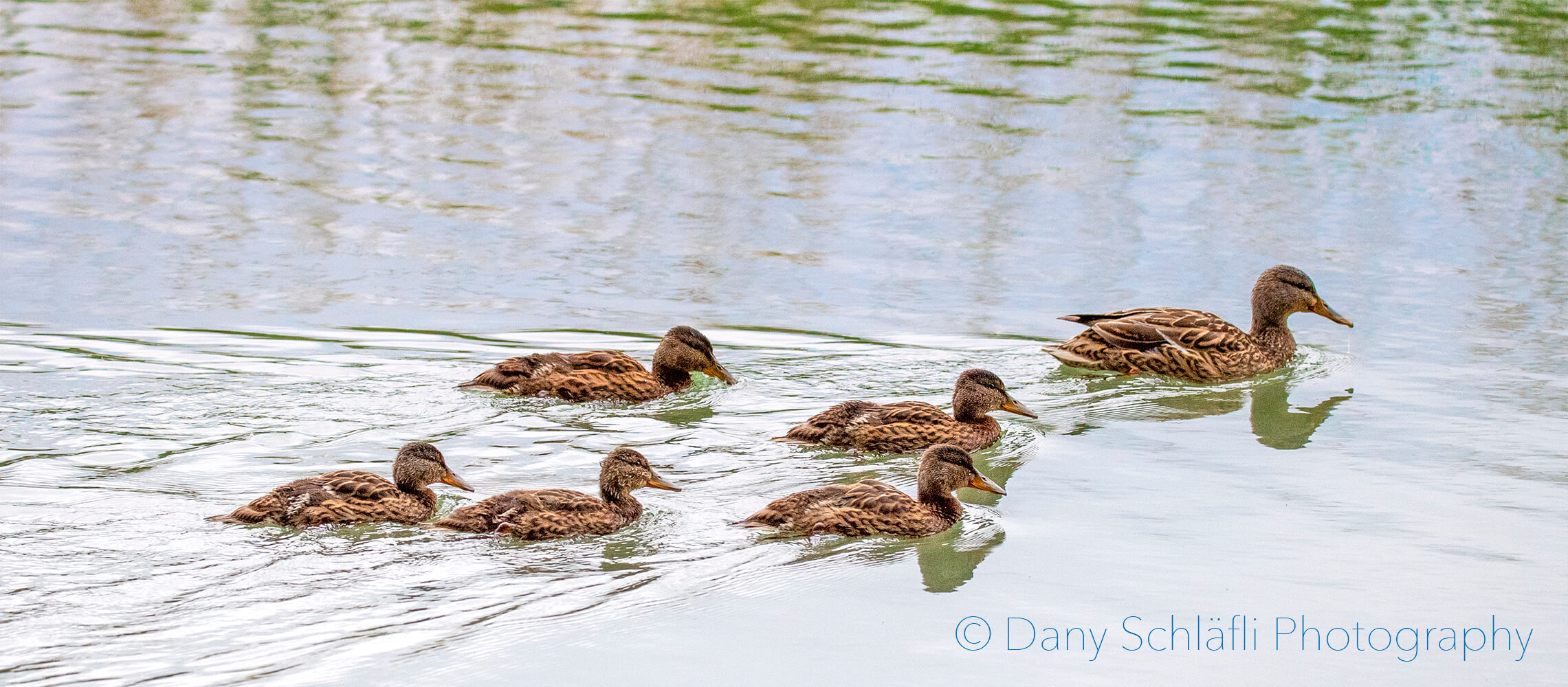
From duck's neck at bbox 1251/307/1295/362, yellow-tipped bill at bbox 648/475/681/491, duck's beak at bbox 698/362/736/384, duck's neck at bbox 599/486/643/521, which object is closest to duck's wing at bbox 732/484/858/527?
yellow-tipped bill at bbox 648/475/681/491

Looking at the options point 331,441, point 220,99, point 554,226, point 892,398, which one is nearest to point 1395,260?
point 892,398

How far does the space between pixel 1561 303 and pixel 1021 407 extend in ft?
16.5

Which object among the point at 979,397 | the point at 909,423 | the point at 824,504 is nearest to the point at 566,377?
the point at 909,423

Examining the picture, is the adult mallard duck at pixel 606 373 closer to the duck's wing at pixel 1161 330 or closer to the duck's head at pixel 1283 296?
the duck's wing at pixel 1161 330

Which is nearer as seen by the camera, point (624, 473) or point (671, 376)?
point (624, 473)

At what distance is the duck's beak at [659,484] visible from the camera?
7.65 metres

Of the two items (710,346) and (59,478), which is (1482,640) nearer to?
(710,346)

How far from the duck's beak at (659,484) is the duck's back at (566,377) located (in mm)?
1883

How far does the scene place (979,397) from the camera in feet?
29.6

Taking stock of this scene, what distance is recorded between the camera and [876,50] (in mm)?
22750

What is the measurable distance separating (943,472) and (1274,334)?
418cm

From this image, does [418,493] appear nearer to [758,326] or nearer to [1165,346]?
[758,326]

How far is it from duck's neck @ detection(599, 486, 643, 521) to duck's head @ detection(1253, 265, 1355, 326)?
5.11m

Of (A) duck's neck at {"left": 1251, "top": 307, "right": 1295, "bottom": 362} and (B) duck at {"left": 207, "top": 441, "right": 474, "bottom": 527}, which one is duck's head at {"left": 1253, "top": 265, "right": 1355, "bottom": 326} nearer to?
(A) duck's neck at {"left": 1251, "top": 307, "right": 1295, "bottom": 362}
